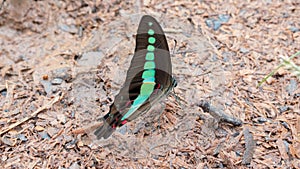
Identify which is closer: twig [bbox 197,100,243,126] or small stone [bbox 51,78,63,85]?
twig [bbox 197,100,243,126]

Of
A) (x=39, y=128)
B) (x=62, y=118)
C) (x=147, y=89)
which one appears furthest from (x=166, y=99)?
(x=39, y=128)

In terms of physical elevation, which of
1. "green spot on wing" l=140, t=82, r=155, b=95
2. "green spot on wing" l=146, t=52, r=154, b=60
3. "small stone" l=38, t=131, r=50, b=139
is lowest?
"small stone" l=38, t=131, r=50, b=139

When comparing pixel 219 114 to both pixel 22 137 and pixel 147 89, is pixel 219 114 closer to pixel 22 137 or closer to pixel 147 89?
pixel 147 89

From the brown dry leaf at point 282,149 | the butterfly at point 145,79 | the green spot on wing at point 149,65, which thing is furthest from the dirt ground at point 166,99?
the green spot on wing at point 149,65

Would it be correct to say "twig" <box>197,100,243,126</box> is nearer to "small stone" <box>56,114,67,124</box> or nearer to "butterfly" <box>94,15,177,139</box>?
"butterfly" <box>94,15,177,139</box>

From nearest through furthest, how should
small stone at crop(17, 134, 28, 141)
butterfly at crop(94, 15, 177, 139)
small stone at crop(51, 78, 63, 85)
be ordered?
butterfly at crop(94, 15, 177, 139) → small stone at crop(17, 134, 28, 141) → small stone at crop(51, 78, 63, 85)

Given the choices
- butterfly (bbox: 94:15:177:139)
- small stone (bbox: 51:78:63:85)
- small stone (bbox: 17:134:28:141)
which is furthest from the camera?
small stone (bbox: 51:78:63:85)

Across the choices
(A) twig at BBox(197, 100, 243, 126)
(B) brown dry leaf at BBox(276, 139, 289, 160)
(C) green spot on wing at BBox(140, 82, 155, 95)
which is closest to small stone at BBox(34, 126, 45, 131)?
(C) green spot on wing at BBox(140, 82, 155, 95)
